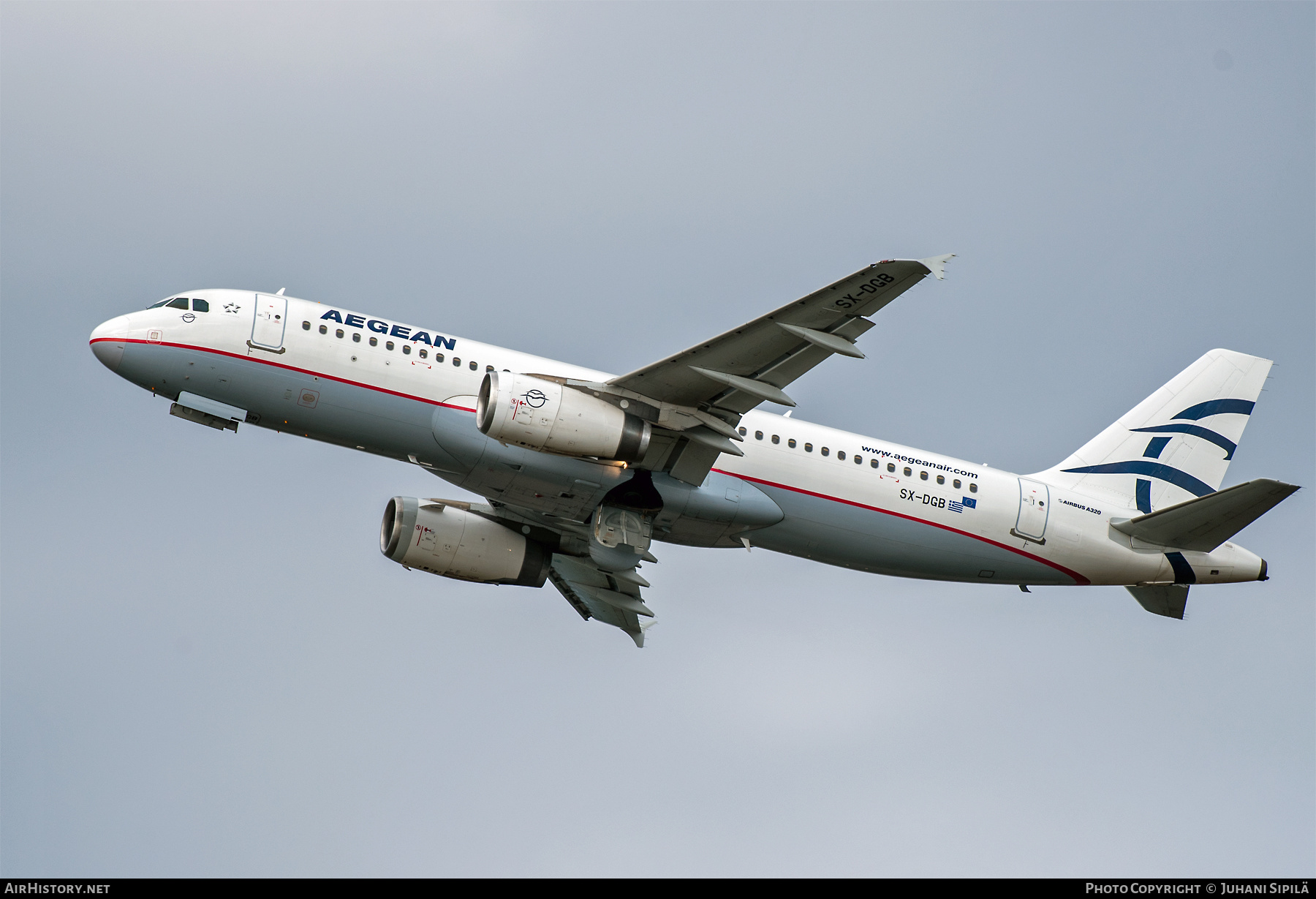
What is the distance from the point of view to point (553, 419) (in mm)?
31562

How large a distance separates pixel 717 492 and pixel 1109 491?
13.7 meters

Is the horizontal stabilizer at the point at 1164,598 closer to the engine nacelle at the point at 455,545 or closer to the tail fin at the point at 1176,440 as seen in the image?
the tail fin at the point at 1176,440

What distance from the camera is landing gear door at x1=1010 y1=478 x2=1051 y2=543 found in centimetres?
3797

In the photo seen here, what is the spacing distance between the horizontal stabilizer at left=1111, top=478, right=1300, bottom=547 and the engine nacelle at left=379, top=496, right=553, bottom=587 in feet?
59.6

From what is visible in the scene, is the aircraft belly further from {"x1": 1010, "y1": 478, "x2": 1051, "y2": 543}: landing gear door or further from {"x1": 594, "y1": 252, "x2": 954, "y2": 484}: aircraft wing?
{"x1": 594, "y1": 252, "x2": 954, "y2": 484}: aircraft wing

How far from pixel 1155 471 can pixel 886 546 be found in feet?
34.6

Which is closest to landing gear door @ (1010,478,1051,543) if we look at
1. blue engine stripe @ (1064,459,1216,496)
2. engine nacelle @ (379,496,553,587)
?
blue engine stripe @ (1064,459,1216,496)

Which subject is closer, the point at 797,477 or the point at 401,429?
the point at 401,429

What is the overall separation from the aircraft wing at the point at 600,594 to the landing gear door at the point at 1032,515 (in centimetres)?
1214

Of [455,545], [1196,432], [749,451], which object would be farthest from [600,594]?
[1196,432]

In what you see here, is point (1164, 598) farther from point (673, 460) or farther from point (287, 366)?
point (287, 366)
